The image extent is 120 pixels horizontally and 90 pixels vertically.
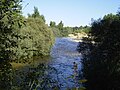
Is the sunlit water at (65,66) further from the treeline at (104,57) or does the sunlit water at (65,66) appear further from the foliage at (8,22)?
the treeline at (104,57)

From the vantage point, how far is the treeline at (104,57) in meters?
25.6

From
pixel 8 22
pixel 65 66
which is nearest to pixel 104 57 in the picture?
pixel 65 66

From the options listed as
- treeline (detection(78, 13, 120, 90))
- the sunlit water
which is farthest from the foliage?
treeline (detection(78, 13, 120, 90))

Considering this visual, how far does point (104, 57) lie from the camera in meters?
29.2

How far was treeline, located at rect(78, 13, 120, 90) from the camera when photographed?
25650 millimetres

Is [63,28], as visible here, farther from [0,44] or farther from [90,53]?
[0,44]

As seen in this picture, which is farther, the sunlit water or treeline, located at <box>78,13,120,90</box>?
treeline, located at <box>78,13,120,90</box>

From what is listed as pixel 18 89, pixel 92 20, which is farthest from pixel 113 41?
pixel 18 89

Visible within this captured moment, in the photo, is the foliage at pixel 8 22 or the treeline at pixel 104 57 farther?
the treeline at pixel 104 57

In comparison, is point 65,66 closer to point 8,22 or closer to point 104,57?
point 104,57

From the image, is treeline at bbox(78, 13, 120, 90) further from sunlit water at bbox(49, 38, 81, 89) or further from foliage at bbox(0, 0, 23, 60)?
foliage at bbox(0, 0, 23, 60)

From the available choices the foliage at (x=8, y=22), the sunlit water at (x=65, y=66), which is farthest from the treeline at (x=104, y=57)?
the foliage at (x=8, y=22)

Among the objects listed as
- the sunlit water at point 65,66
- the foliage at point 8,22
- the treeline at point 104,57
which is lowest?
the sunlit water at point 65,66

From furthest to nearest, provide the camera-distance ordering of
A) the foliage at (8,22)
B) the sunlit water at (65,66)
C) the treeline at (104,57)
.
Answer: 1. the treeline at (104,57)
2. the sunlit water at (65,66)
3. the foliage at (8,22)
